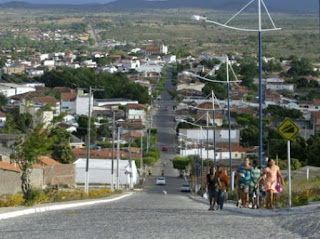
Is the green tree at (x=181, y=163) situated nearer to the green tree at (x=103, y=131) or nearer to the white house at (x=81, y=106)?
the green tree at (x=103, y=131)

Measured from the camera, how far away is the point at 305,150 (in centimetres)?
5928

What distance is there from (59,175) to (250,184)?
2362 centimetres

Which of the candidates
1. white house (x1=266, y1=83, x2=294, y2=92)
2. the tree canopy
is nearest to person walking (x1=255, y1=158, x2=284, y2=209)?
the tree canopy

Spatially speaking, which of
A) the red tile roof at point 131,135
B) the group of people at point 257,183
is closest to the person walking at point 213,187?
the group of people at point 257,183

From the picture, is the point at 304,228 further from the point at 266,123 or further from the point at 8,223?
the point at 266,123

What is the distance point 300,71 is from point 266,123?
7370 cm

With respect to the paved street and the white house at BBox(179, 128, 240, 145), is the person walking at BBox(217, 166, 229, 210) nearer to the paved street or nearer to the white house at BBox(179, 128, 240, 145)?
the paved street

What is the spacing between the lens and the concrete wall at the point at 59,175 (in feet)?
133

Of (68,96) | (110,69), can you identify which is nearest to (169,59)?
(110,69)

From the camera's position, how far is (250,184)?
1958cm

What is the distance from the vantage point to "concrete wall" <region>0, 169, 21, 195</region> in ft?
119

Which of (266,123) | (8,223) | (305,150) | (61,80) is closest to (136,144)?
(266,123)

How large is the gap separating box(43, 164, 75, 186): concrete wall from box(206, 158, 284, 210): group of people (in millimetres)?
20832

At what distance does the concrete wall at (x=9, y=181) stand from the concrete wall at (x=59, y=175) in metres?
3.58
